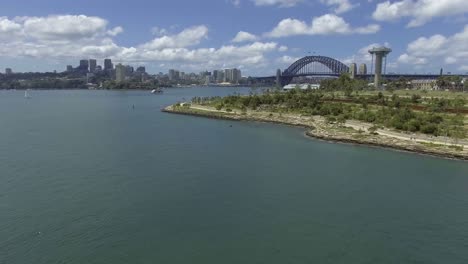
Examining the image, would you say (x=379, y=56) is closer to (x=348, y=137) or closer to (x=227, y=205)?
(x=348, y=137)

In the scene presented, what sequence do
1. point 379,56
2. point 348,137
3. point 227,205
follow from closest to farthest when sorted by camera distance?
point 227,205, point 348,137, point 379,56

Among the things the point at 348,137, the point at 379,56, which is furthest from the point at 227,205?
the point at 379,56

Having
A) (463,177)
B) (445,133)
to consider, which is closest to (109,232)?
(463,177)

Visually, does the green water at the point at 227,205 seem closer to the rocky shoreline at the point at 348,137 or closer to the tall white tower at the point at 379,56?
the rocky shoreline at the point at 348,137

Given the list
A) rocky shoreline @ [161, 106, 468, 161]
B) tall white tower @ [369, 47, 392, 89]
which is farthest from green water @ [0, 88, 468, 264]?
tall white tower @ [369, 47, 392, 89]

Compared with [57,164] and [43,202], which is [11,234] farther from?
[57,164]

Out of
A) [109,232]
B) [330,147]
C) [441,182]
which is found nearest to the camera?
[109,232]
